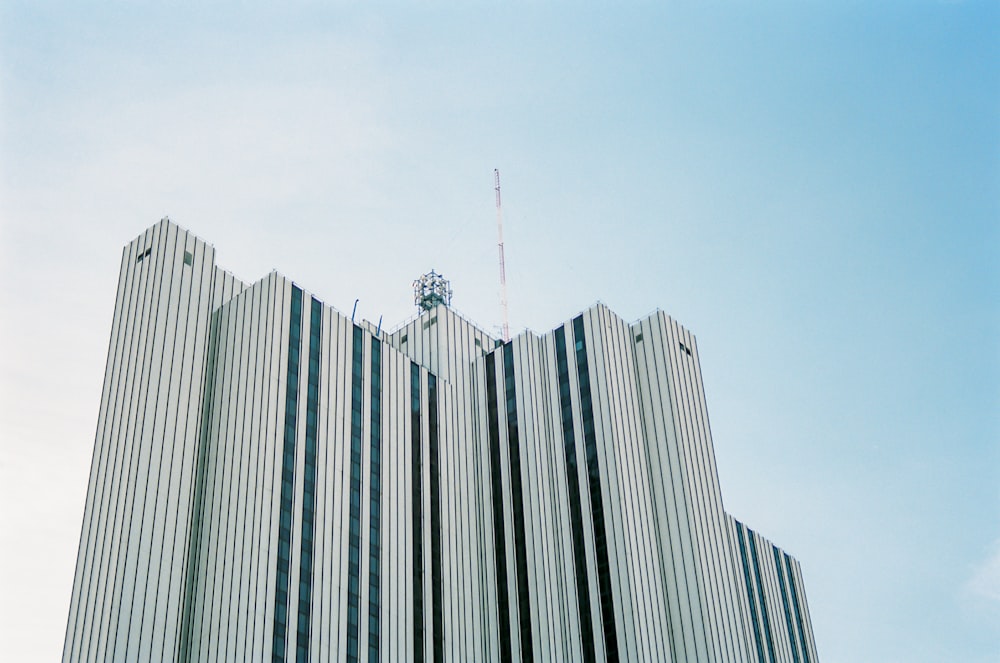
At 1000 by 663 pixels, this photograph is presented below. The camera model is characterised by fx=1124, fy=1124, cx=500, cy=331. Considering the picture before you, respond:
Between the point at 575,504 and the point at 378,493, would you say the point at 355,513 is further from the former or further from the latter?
the point at 575,504

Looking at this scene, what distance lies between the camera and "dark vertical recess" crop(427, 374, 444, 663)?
109 metres

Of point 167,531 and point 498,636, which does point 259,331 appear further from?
point 498,636

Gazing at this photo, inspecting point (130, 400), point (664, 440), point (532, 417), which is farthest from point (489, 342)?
point (130, 400)

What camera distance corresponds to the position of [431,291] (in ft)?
489

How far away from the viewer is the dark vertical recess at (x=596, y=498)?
108m

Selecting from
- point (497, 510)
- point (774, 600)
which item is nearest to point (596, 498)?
point (497, 510)

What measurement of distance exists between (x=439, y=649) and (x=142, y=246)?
168 ft

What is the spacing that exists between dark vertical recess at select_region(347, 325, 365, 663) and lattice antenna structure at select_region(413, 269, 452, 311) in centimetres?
2944

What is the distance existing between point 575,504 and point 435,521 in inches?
575

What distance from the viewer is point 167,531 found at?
98.6 m

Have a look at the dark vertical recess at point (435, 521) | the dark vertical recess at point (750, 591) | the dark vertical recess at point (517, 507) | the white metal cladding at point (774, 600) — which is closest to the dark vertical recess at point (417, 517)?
the dark vertical recess at point (435, 521)

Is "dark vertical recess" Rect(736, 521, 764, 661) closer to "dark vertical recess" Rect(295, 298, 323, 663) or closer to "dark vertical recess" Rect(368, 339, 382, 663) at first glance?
"dark vertical recess" Rect(368, 339, 382, 663)

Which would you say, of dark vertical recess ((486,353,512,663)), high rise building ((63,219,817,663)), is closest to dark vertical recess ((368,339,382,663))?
high rise building ((63,219,817,663))

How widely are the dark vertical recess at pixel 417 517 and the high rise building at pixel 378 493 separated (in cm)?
22
